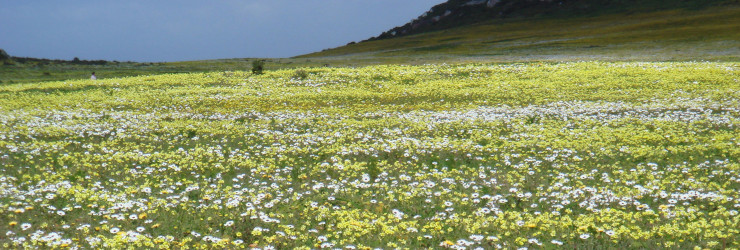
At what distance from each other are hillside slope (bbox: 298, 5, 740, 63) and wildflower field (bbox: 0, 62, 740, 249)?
102 ft

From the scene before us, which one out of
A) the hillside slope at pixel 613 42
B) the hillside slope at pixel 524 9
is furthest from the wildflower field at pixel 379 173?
the hillside slope at pixel 524 9

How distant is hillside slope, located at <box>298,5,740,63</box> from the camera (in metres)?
62.4

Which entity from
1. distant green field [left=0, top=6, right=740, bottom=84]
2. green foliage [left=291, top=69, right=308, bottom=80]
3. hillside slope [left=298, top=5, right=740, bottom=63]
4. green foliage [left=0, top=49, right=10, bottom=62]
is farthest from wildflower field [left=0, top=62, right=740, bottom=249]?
green foliage [left=0, top=49, right=10, bottom=62]

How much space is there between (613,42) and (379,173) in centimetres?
7313

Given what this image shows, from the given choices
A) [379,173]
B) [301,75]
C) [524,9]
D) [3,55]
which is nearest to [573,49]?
[301,75]

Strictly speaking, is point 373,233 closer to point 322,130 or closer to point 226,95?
point 322,130

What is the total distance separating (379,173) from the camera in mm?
15578

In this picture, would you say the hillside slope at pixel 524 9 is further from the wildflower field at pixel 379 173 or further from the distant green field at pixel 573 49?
the wildflower field at pixel 379 173

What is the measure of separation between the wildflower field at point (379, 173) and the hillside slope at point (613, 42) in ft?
102

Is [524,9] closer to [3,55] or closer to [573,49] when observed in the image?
[573,49]

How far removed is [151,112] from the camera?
3042cm

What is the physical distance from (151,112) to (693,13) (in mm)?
115977

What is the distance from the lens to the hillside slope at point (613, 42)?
62.4 meters

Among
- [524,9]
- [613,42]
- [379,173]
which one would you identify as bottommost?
[379,173]
